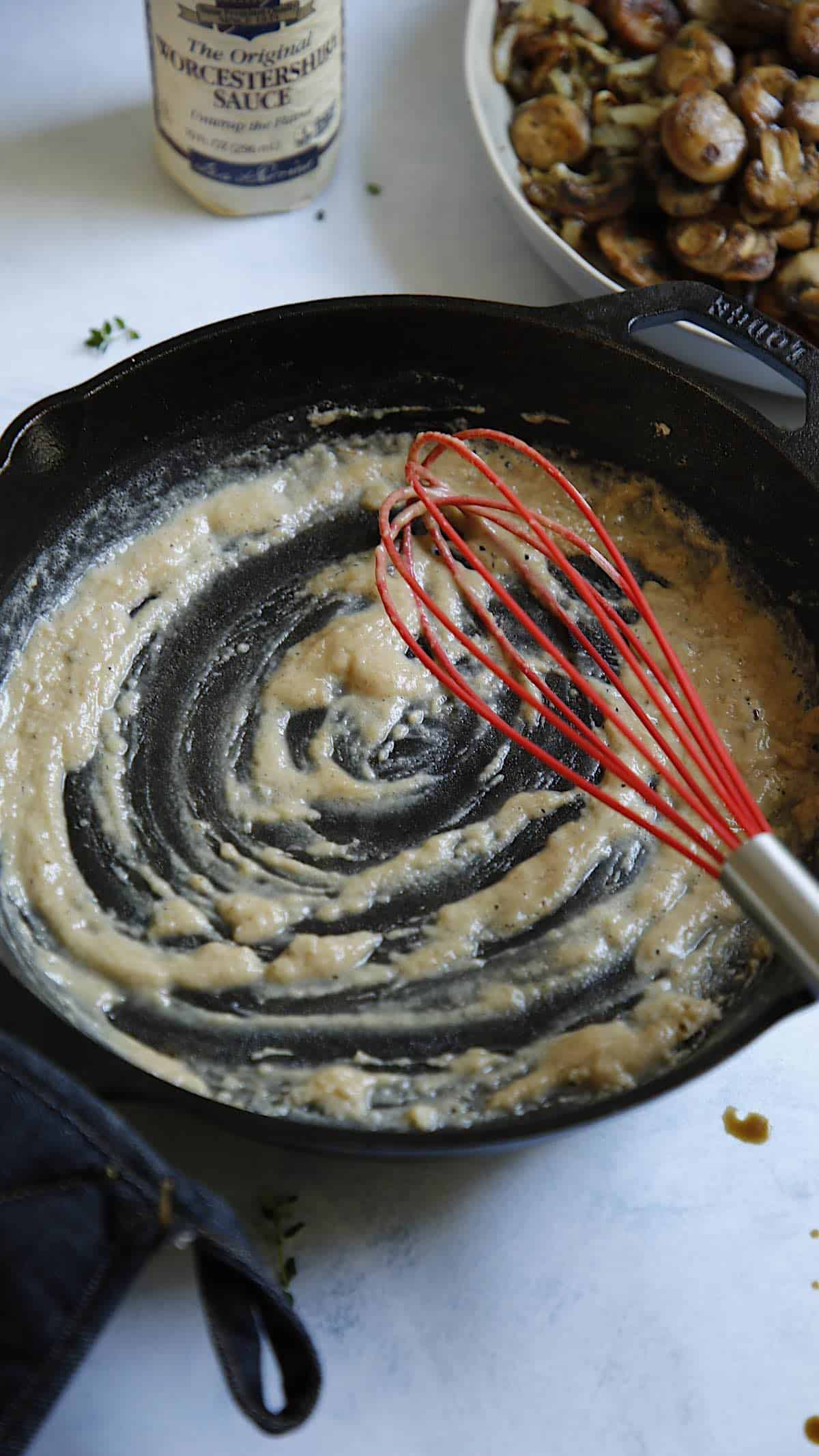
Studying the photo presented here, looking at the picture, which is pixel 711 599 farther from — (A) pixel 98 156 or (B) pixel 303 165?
(A) pixel 98 156

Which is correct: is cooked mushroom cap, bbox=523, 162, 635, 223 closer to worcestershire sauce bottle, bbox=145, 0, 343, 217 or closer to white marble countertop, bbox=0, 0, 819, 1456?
worcestershire sauce bottle, bbox=145, 0, 343, 217

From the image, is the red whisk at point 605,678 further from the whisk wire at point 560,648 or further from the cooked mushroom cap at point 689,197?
the cooked mushroom cap at point 689,197

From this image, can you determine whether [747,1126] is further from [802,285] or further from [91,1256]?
[802,285]

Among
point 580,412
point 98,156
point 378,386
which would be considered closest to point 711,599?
point 580,412

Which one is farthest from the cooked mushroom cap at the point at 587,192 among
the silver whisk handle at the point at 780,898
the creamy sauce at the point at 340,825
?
the silver whisk handle at the point at 780,898

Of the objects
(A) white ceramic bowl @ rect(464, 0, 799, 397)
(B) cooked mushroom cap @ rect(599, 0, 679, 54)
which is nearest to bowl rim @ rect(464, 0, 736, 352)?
(A) white ceramic bowl @ rect(464, 0, 799, 397)

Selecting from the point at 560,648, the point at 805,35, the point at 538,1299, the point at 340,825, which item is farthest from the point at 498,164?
the point at 538,1299

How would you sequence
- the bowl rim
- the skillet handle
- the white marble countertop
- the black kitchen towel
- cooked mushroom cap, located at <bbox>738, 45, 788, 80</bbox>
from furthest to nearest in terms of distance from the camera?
cooked mushroom cap, located at <bbox>738, 45, 788, 80</bbox> → the bowl rim → the skillet handle → the white marble countertop → the black kitchen towel

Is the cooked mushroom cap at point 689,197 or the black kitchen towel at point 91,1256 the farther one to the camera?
the cooked mushroom cap at point 689,197
